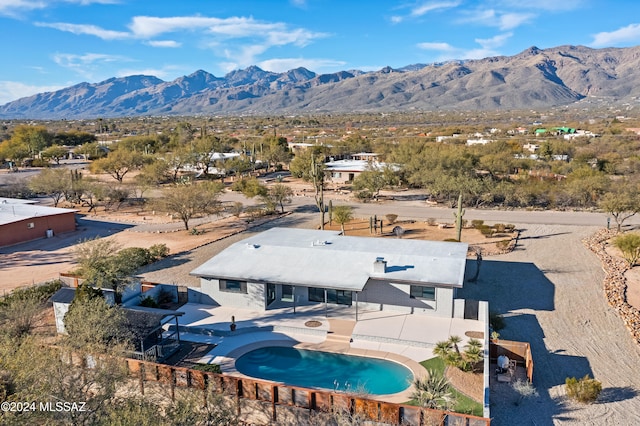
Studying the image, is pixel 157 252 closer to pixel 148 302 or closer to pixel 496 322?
pixel 148 302

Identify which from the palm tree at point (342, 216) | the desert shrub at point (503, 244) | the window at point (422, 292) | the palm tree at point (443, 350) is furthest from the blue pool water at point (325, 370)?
the palm tree at point (342, 216)

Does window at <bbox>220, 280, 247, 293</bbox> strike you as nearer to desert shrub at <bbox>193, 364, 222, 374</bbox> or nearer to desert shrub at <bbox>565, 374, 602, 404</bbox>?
desert shrub at <bbox>193, 364, 222, 374</bbox>

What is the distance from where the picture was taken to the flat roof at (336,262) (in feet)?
66.5

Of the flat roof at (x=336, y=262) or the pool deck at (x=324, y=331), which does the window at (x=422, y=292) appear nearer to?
the flat roof at (x=336, y=262)

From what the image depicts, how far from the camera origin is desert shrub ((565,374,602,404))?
1449cm

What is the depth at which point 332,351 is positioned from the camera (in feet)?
58.5

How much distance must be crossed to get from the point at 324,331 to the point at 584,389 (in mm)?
9296

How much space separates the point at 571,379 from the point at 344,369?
748 centimetres

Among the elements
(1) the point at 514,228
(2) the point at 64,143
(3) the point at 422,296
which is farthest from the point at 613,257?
(2) the point at 64,143

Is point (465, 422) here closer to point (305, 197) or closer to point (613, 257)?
point (613, 257)

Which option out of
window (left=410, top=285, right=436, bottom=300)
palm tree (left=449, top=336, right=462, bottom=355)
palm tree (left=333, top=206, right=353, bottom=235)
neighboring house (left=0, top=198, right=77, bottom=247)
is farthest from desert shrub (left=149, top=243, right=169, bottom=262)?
palm tree (left=449, top=336, right=462, bottom=355)

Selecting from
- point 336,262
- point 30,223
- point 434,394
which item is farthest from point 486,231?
point 30,223

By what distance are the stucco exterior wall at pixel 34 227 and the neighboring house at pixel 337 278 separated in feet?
62.7

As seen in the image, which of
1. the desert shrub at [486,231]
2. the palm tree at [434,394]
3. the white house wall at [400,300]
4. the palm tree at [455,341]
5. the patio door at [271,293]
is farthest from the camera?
the desert shrub at [486,231]
